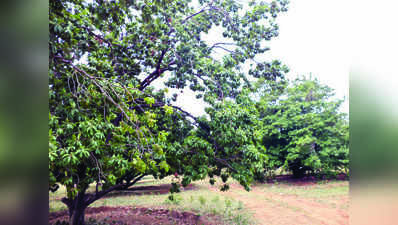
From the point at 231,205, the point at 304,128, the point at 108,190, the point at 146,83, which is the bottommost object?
the point at 231,205

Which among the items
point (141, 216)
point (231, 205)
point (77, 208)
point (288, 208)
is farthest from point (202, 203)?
point (77, 208)

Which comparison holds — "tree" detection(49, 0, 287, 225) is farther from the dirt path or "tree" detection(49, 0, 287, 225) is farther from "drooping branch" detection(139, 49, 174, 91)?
the dirt path

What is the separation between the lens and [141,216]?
7.30 feet

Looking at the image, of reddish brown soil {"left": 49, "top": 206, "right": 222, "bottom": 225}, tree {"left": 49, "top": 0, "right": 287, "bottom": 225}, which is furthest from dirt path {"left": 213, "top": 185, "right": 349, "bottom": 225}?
reddish brown soil {"left": 49, "top": 206, "right": 222, "bottom": 225}

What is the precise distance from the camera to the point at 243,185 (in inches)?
84.3

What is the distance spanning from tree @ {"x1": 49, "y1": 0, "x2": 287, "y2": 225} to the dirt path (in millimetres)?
184

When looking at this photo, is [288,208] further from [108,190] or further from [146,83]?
[146,83]

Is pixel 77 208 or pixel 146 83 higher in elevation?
pixel 146 83

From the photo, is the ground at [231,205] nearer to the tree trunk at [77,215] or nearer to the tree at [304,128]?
the tree trunk at [77,215]

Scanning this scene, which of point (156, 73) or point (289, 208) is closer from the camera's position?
point (289, 208)

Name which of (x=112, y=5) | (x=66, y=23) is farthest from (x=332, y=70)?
(x=66, y=23)

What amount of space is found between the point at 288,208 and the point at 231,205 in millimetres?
520
